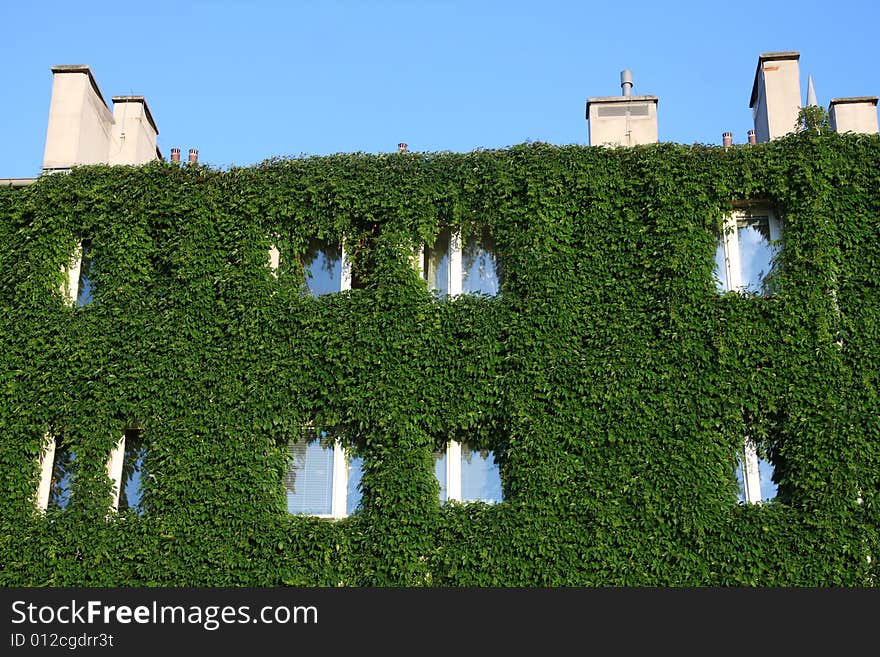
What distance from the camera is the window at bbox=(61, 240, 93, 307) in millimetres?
18672

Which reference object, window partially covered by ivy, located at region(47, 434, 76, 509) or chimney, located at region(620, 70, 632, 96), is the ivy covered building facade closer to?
window partially covered by ivy, located at region(47, 434, 76, 509)

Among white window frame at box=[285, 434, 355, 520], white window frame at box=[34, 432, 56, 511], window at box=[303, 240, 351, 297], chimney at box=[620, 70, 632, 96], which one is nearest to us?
white window frame at box=[285, 434, 355, 520]

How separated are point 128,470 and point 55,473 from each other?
1.27 metres

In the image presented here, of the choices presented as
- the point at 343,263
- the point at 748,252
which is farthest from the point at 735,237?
the point at 343,263

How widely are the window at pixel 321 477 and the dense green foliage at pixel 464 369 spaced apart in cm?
32

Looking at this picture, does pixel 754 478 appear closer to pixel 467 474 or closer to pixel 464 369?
pixel 467 474

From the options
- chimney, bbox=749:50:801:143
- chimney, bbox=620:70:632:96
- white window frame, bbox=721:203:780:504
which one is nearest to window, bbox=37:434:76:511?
white window frame, bbox=721:203:780:504

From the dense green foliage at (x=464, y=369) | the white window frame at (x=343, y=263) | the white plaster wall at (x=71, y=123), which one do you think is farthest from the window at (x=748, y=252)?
the white plaster wall at (x=71, y=123)

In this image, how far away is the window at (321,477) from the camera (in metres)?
17.0

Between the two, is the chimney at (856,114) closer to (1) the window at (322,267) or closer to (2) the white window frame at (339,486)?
(1) the window at (322,267)

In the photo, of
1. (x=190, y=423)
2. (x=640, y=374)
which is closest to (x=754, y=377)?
(x=640, y=374)

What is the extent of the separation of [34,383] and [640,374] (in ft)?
33.4

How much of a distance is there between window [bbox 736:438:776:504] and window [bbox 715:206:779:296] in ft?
9.00

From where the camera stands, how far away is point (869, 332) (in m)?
16.6
